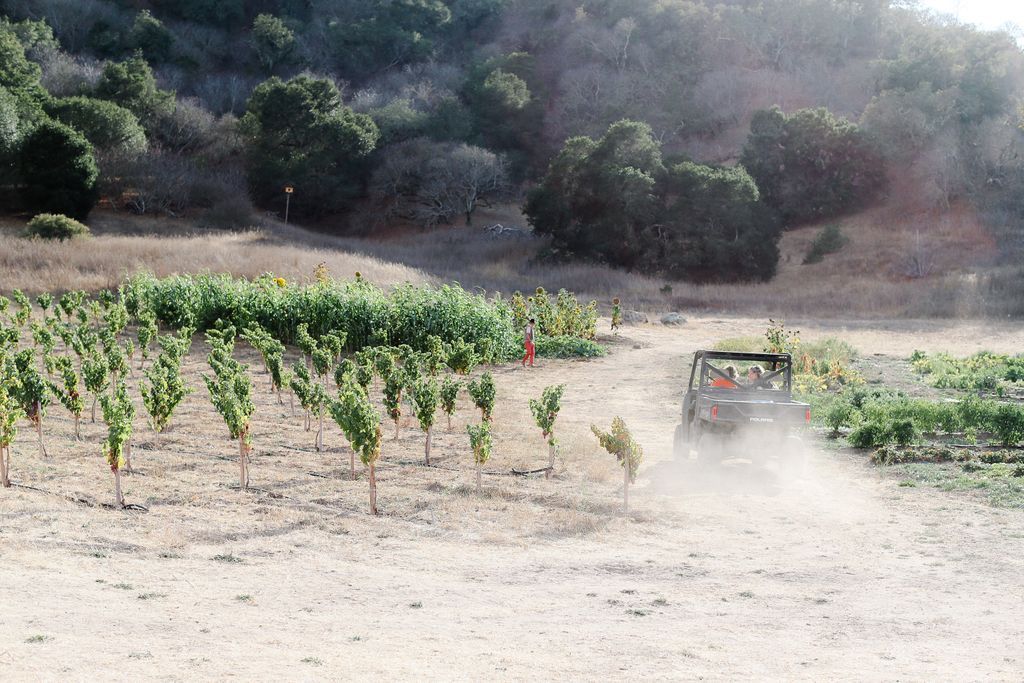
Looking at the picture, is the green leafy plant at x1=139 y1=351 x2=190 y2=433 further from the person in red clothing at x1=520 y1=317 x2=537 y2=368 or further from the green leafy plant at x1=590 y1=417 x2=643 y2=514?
the person in red clothing at x1=520 y1=317 x2=537 y2=368

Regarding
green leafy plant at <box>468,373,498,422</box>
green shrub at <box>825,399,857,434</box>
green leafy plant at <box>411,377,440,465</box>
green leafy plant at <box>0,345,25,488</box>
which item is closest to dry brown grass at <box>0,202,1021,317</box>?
green leafy plant at <box>0,345,25,488</box>

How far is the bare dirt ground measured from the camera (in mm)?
6621

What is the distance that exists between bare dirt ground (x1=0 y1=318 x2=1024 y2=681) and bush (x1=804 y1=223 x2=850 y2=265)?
3630cm

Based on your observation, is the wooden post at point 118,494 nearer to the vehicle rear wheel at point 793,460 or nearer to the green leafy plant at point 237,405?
the green leafy plant at point 237,405

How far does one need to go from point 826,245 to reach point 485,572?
Answer: 43059mm

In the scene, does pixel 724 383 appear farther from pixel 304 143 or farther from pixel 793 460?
pixel 304 143

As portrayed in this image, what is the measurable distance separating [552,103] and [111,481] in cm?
6261

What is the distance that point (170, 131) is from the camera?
5891cm

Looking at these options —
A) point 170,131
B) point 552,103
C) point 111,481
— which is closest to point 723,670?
point 111,481

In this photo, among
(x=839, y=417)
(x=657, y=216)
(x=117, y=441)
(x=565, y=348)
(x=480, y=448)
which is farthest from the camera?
(x=657, y=216)


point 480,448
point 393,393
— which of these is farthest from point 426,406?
point 480,448

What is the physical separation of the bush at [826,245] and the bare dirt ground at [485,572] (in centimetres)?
3630

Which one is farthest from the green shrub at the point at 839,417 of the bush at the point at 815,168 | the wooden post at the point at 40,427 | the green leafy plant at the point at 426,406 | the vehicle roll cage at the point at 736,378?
the bush at the point at 815,168

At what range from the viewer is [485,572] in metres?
8.66
